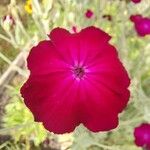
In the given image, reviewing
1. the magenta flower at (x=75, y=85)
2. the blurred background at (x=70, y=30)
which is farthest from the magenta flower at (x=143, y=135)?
the magenta flower at (x=75, y=85)

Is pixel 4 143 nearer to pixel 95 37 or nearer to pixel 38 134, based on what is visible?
pixel 38 134

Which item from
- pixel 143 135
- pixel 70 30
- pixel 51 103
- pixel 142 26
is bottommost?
pixel 51 103

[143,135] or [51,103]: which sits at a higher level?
[143,135]

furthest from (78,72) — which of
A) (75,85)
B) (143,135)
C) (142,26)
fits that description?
(142,26)

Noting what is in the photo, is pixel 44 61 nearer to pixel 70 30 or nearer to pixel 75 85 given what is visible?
pixel 75 85

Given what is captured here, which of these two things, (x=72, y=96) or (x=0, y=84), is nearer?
(x=72, y=96)

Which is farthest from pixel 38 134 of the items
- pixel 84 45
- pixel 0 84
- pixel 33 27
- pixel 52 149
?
pixel 84 45
